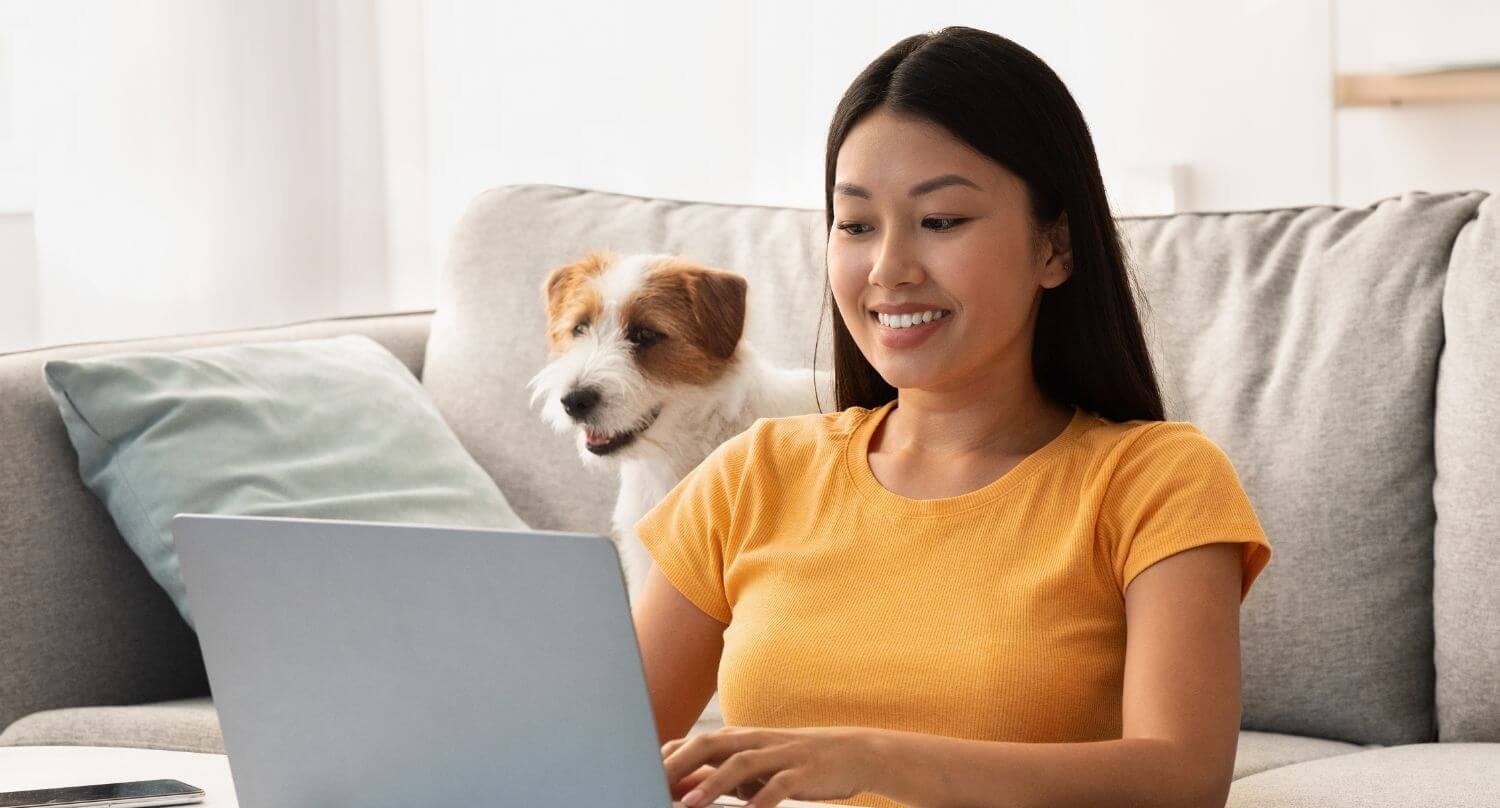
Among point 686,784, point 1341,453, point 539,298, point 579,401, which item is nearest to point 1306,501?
point 1341,453

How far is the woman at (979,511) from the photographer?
1.08 meters

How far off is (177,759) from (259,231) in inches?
80.5

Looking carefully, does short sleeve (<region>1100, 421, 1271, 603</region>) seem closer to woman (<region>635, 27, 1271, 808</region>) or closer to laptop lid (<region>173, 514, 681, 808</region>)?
woman (<region>635, 27, 1271, 808</region>)

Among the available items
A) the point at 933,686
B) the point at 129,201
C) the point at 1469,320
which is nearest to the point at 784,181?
the point at 129,201

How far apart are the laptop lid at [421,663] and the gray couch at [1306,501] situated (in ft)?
2.62

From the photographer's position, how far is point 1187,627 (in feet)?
3.51

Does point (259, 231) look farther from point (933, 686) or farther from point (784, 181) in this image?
point (933, 686)

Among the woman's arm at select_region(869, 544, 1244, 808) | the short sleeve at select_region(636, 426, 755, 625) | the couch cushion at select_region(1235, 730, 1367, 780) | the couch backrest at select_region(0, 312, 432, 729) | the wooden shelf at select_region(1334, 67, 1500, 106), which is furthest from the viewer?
the wooden shelf at select_region(1334, 67, 1500, 106)

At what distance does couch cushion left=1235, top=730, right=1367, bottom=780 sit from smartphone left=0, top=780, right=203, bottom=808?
93 centimetres

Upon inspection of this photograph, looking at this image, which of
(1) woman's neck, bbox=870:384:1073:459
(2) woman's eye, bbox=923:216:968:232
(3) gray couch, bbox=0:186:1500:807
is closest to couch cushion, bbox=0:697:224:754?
(3) gray couch, bbox=0:186:1500:807

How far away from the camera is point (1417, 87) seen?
294 centimetres

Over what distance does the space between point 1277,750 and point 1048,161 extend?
27.4 inches

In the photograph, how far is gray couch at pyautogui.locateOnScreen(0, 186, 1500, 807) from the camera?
Answer: 1601mm

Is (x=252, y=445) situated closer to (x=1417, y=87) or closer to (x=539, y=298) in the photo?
(x=539, y=298)
